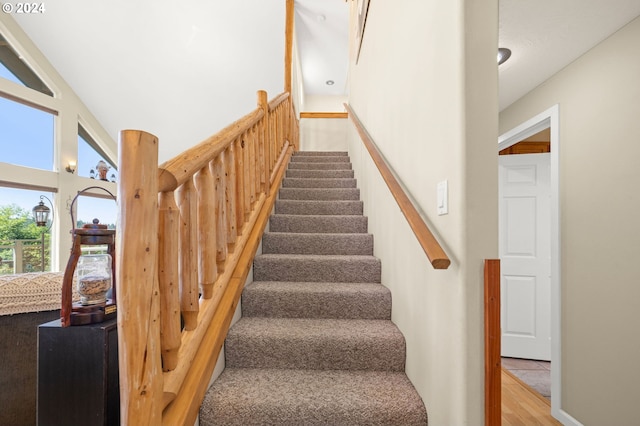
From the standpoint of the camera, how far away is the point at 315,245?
239 centimetres

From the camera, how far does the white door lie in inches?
119

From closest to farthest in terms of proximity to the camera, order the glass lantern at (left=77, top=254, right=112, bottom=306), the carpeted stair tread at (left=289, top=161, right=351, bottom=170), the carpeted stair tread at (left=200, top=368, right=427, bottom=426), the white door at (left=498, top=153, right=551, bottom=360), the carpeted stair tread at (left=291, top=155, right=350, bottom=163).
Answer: the glass lantern at (left=77, top=254, right=112, bottom=306)
the carpeted stair tread at (left=200, top=368, right=427, bottom=426)
the white door at (left=498, top=153, right=551, bottom=360)
the carpeted stair tread at (left=289, top=161, right=351, bottom=170)
the carpeted stair tread at (left=291, top=155, right=350, bottom=163)

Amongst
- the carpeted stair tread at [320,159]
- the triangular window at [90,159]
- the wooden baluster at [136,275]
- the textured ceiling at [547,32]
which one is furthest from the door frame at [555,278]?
the triangular window at [90,159]

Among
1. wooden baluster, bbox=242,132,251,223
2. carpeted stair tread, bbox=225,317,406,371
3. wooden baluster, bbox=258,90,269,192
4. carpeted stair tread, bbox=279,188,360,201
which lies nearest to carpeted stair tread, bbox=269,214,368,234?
wooden baluster, bbox=258,90,269,192

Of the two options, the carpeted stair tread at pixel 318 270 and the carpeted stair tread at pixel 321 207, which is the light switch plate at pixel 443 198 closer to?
the carpeted stair tread at pixel 318 270

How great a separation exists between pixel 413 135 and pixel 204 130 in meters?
5.54

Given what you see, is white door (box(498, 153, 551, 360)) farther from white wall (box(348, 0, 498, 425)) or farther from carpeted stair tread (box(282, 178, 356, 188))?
white wall (box(348, 0, 498, 425))

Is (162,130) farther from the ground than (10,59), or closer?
closer

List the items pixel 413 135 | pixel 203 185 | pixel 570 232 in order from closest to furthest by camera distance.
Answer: pixel 203 185
pixel 413 135
pixel 570 232

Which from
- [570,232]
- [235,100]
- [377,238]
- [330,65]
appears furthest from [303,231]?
[330,65]

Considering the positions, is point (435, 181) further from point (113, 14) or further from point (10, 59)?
point (10, 59)

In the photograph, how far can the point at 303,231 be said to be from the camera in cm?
267

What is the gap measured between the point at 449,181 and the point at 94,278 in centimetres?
134

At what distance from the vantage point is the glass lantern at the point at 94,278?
44.0 inches
